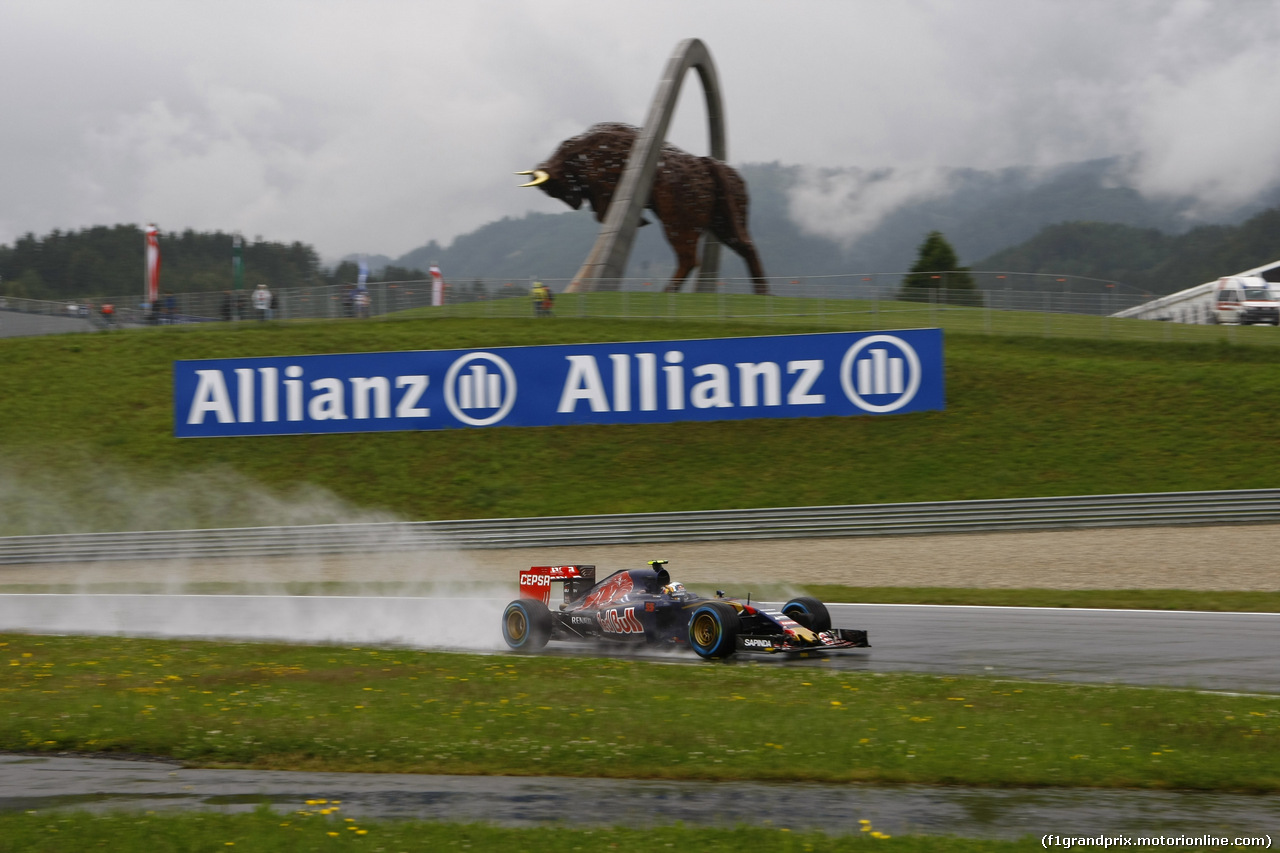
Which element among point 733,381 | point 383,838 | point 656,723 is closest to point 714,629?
point 656,723

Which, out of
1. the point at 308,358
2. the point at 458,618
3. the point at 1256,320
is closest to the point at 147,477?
the point at 308,358

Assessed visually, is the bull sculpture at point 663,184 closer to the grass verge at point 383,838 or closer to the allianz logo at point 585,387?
the allianz logo at point 585,387

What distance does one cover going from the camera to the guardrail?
87.0 feet

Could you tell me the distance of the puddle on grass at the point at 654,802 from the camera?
23.5ft

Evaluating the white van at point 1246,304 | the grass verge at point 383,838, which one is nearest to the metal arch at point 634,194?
the white van at point 1246,304

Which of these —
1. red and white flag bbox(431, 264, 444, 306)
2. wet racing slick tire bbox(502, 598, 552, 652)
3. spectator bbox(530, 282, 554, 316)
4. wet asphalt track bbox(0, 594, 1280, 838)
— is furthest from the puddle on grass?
red and white flag bbox(431, 264, 444, 306)

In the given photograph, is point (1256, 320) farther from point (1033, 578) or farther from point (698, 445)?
point (1033, 578)

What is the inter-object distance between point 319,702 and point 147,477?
85.0ft

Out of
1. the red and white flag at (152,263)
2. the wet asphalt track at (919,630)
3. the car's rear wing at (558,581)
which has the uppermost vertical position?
the red and white flag at (152,263)

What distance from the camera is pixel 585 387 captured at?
110 feet

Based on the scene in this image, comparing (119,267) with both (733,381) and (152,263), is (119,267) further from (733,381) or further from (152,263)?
(733,381)

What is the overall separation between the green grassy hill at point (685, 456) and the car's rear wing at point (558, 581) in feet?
46.6

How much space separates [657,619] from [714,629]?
3.25ft

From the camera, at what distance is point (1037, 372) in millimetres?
37000
